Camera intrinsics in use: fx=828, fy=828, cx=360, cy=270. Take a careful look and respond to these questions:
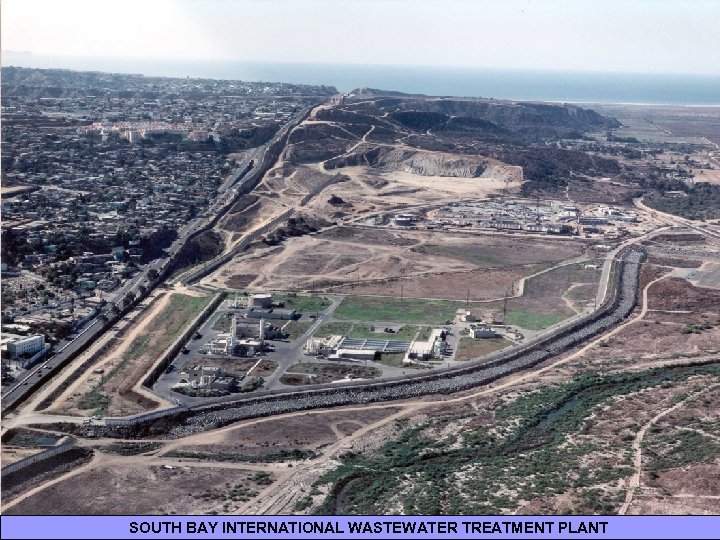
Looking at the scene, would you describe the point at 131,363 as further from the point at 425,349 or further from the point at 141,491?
the point at 425,349

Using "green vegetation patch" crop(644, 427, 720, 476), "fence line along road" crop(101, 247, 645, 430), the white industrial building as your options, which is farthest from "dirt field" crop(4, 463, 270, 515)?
"green vegetation patch" crop(644, 427, 720, 476)

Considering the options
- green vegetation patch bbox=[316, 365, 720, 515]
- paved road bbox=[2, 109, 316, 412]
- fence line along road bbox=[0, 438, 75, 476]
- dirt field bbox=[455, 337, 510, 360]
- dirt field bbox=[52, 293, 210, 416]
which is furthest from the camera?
dirt field bbox=[455, 337, 510, 360]

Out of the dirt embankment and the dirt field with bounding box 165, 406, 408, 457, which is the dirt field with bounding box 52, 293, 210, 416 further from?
the dirt embankment

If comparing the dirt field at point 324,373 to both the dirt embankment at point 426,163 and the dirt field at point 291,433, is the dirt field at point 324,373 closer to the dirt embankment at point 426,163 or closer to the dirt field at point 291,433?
the dirt field at point 291,433

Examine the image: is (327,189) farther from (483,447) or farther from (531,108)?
(531,108)

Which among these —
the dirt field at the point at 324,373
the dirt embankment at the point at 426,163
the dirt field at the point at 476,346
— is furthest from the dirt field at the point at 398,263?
the dirt embankment at the point at 426,163

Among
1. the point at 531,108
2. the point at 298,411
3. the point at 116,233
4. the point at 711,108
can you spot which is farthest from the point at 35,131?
the point at 711,108
